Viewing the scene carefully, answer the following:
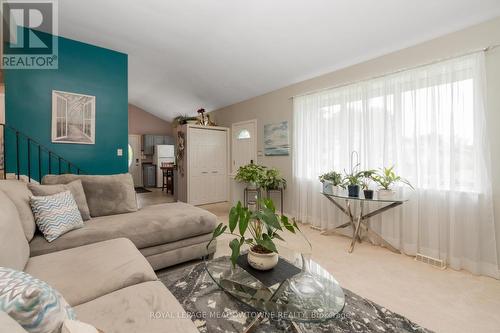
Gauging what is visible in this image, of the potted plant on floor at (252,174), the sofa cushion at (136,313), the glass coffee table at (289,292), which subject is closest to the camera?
the sofa cushion at (136,313)

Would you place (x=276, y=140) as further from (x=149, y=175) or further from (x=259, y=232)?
(x=149, y=175)

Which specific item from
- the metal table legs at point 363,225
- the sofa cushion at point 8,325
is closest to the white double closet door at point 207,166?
the metal table legs at point 363,225

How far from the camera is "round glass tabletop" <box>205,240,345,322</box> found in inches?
44.5

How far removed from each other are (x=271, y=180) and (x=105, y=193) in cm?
256

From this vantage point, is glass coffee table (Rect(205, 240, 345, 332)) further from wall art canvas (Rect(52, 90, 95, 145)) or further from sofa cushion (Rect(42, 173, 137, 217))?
wall art canvas (Rect(52, 90, 95, 145))

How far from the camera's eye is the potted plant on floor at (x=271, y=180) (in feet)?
13.1

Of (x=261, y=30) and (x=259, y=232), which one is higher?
(x=261, y=30)

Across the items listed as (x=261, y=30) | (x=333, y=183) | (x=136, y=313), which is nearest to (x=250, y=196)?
(x=333, y=183)

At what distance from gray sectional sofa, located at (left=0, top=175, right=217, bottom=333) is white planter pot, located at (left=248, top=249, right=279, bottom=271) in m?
0.55

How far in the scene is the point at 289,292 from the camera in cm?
130

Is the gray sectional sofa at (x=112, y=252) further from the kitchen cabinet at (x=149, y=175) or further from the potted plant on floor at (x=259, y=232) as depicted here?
the kitchen cabinet at (x=149, y=175)

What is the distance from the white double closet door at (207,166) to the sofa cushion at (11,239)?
376 cm

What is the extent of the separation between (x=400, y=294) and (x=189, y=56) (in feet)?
13.9

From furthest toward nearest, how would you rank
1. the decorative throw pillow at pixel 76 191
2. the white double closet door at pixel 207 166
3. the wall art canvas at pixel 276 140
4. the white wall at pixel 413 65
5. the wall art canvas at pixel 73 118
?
the white double closet door at pixel 207 166
the wall art canvas at pixel 276 140
the wall art canvas at pixel 73 118
the white wall at pixel 413 65
the decorative throw pillow at pixel 76 191
